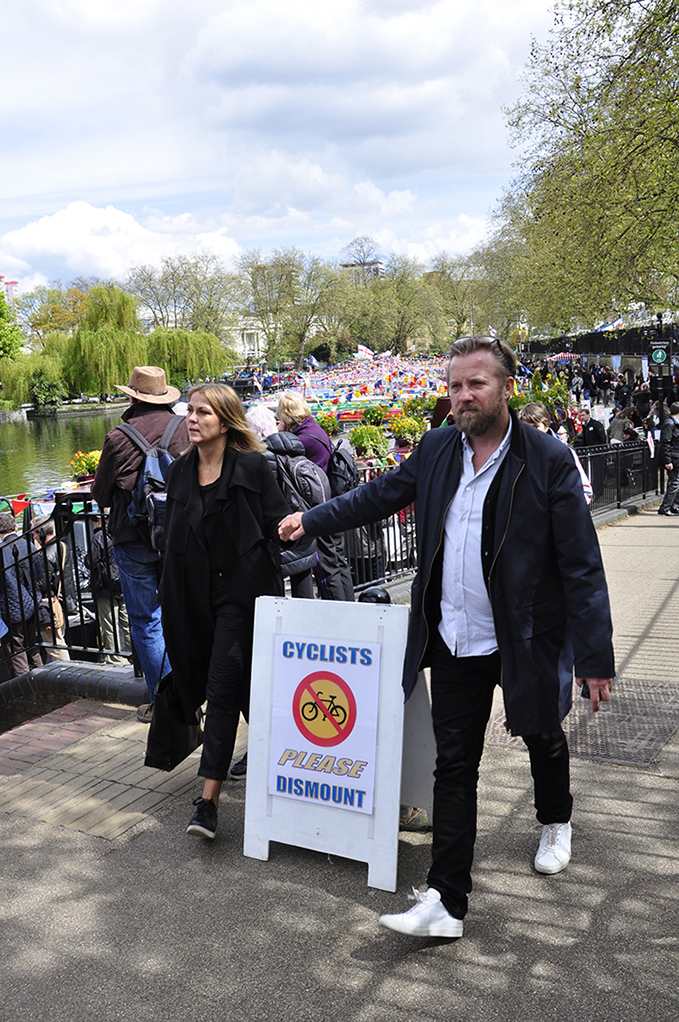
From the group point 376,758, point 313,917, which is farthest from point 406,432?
point 313,917

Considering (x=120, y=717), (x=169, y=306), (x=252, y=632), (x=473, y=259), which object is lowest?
(x=120, y=717)

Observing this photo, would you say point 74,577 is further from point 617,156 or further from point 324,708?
point 617,156

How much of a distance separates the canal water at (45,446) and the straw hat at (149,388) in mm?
15633

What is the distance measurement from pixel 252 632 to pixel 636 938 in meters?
1.92

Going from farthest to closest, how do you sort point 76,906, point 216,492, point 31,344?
1. point 31,344
2. point 216,492
3. point 76,906

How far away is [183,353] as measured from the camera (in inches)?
2282

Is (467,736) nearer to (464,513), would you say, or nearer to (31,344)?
(464,513)

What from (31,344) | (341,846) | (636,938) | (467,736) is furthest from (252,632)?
(31,344)

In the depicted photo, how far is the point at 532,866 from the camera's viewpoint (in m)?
3.38

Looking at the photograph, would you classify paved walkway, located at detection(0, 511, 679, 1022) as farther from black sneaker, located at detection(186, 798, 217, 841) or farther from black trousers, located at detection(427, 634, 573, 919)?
black trousers, located at detection(427, 634, 573, 919)

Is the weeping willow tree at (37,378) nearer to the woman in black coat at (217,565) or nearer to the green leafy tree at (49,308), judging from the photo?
the green leafy tree at (49,308)

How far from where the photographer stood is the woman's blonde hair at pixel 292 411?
6.00 metres

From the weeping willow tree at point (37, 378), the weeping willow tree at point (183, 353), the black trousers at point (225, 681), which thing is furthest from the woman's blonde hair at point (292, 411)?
the weeping willow tree at point (37, 378)

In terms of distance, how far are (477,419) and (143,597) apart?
292 cm
